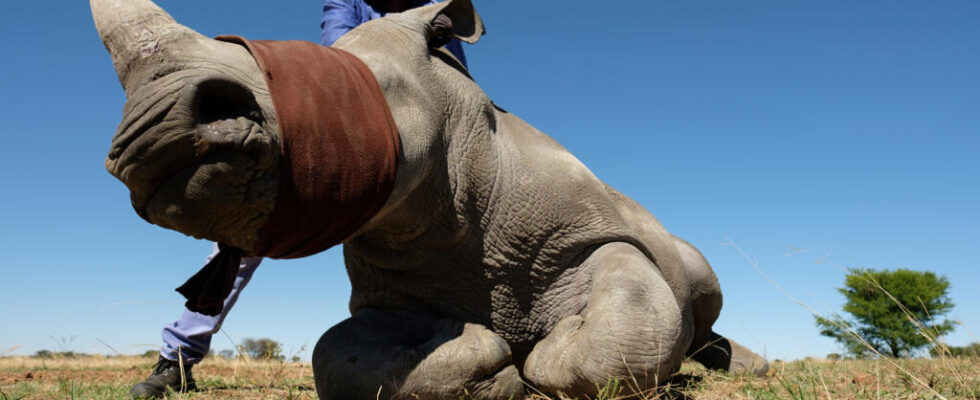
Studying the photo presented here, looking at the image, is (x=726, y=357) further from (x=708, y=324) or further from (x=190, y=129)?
(x=190, y=129)

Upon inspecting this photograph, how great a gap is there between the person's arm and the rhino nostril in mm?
1476

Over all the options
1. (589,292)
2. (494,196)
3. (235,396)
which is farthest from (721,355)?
(235,396)

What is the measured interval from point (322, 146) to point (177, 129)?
14.0 inches

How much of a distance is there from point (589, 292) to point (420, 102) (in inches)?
36.3

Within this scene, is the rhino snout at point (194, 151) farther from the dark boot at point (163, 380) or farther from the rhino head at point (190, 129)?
the dark boot at point (163, 380)

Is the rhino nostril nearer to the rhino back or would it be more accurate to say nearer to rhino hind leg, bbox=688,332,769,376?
the rhino back

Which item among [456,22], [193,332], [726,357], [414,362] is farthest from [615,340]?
[193,332]

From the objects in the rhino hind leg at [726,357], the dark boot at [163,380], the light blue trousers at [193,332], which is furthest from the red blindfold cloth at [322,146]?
the rhino hind leg at [726,357]

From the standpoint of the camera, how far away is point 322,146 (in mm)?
1847

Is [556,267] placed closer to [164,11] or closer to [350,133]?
[350,133]

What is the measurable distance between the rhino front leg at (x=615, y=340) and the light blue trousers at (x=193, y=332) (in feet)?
7.73

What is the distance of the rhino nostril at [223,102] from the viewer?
1701 mm

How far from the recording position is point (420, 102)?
2.24m

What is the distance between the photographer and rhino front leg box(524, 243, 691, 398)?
224 cm
